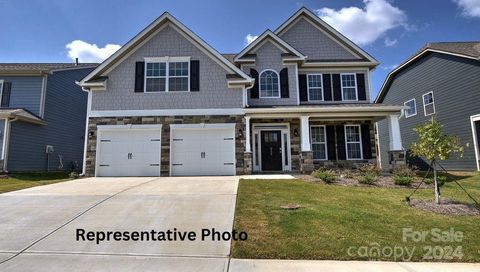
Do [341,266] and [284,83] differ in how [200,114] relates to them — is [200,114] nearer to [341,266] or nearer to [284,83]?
[284,83]

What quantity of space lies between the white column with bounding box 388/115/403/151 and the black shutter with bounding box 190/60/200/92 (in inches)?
353

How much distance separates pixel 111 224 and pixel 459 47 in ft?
61.9

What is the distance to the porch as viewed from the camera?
1312 centimetres

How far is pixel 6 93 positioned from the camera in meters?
16.9

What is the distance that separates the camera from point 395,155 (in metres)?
13.0

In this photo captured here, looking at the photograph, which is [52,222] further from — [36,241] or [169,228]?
[169,228]

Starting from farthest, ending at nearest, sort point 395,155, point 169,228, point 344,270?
1. point 395,155
2. point 169,228
3. point 344,270

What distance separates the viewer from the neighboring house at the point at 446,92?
1439 centimetres

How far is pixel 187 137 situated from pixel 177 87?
239cm

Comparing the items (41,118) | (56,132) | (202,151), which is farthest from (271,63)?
(56,132)

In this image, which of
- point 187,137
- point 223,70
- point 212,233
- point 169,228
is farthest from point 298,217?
point 223,70

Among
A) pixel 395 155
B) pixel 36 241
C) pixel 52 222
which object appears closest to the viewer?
pixel 36 241

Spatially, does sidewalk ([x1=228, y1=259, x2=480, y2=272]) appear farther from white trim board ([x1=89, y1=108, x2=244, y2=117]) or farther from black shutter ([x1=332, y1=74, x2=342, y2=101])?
black shutter ([x1=332, y1=74, x2=342, y2=101])

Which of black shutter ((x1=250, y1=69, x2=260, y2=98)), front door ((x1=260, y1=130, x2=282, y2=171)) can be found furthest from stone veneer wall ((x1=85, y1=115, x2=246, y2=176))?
black shutter ((x1=250, y1=69, x2=260, y2=98))
